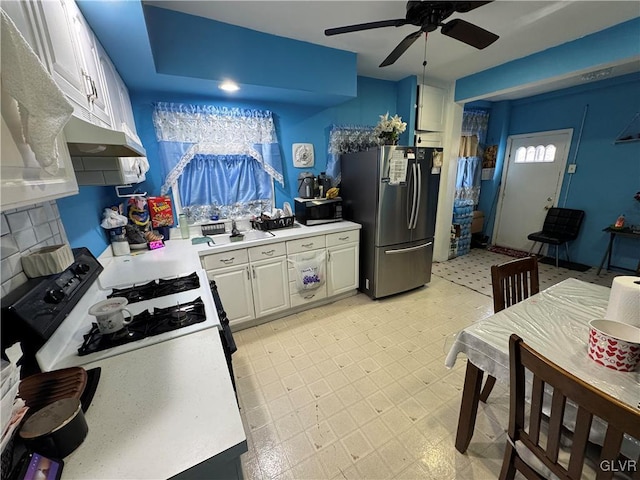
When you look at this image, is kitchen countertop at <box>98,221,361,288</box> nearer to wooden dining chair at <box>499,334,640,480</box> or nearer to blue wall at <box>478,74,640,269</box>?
wooden dining chair at <box>499,334,640,480</box>

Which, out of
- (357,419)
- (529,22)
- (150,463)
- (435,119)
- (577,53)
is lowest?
(357,419)

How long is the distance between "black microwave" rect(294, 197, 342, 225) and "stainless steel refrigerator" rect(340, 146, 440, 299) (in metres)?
0.18

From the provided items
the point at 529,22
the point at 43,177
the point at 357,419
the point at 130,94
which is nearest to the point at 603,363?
the point at 357,419

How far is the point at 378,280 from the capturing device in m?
2.83

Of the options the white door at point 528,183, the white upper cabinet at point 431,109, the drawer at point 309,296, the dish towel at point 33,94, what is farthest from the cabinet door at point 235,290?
the white door at point 528,183

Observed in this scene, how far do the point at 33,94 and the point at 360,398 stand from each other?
200 cm

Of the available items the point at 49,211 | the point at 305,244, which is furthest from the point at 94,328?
the point at 305,244

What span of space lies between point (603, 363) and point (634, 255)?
399cm

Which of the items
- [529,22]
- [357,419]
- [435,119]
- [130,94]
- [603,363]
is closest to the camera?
[603,363]

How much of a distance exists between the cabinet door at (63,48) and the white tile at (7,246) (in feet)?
1.76

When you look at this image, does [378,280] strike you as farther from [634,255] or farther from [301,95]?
[634,255]

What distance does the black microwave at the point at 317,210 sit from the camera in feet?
9.07

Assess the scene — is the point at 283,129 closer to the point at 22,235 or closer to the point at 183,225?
the point at 183,225

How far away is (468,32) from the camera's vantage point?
62.2 inches
